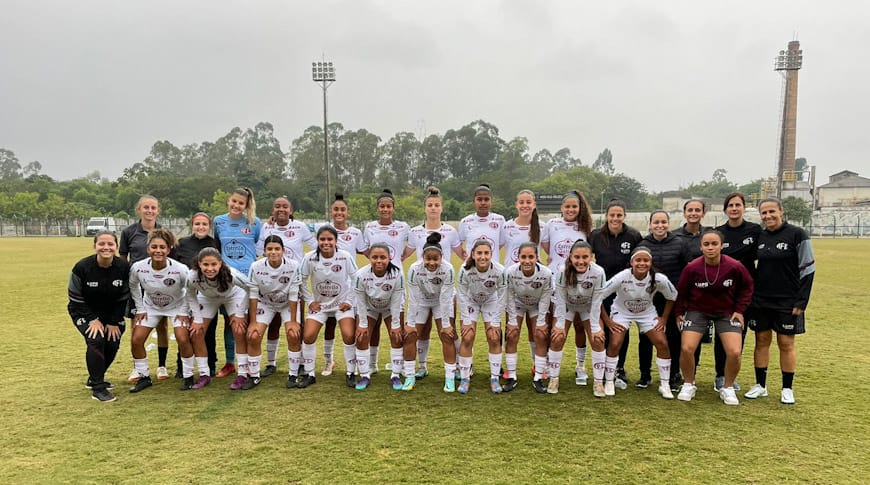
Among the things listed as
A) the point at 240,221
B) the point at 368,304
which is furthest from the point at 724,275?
the point at 240,221

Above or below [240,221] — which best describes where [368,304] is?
below

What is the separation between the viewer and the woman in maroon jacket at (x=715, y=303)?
187 inches

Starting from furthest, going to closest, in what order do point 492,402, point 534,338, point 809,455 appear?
point 534,338, point 492,402, point 809,455

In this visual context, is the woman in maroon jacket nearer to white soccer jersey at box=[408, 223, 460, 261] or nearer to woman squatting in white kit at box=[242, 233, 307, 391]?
white soccer jersey at box=[408, 223, 460, 261]

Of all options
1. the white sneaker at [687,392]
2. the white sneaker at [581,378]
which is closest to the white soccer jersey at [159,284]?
the white sneaker at [581,378]

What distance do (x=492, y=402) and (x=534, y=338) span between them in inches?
34.0

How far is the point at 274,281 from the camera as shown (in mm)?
5328

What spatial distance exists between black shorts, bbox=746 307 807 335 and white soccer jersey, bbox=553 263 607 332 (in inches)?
58.1

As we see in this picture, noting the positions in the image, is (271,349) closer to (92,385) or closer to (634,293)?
(92,385)

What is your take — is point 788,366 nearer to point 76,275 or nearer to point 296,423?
point 296,423

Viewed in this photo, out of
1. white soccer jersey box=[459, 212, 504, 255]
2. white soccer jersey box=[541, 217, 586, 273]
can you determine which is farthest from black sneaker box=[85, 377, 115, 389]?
white soccer jersey box=[541, 217, 586, 273]

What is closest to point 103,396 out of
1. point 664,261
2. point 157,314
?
point 157,314

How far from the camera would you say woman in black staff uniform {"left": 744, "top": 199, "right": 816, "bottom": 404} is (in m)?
4.75

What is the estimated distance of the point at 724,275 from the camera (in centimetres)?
477
